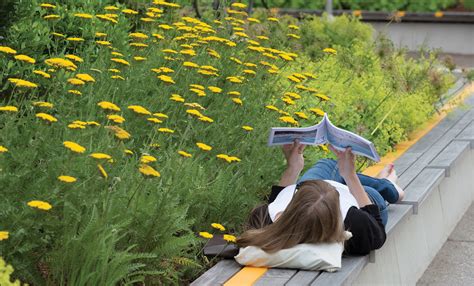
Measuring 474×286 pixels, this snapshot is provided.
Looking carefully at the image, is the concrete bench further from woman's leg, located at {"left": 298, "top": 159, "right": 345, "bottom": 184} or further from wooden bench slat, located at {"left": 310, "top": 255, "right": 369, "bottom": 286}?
woman's leg, located at {"left": 298, "top": 159, "right": 345, "bottom": 184}

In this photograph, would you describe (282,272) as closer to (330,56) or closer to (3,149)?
(3,149)

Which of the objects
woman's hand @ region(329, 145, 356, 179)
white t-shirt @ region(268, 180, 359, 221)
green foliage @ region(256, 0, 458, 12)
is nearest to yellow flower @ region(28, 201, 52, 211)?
white t-shirt @ region(268, 180, 359, 221)

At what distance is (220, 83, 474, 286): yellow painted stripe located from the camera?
523 centimetres

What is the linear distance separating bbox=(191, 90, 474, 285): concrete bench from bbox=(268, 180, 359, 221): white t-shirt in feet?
0.83

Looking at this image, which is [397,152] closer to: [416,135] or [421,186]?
[416,135]

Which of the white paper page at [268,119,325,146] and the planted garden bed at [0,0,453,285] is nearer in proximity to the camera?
the planted garden bed at [0,0,453,285]

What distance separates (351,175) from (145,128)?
1102 mm

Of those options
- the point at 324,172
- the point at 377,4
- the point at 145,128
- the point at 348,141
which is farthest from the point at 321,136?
the point at 377,4

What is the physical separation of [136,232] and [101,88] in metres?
1.49

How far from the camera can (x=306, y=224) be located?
5340 mm

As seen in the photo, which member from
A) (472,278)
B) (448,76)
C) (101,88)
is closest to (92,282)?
(101,88)

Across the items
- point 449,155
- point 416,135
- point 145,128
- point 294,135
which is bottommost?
point 416,135

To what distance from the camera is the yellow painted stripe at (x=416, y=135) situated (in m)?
7.85

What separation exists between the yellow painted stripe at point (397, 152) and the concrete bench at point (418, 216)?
0.03 meters
